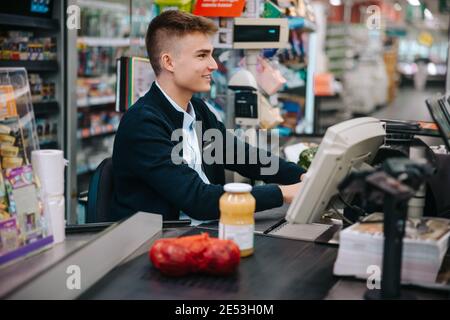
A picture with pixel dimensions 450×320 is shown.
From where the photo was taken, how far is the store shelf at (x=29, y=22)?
4.21 meters

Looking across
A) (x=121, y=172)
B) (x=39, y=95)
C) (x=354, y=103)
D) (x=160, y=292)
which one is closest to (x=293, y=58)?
(x=39, y=95)

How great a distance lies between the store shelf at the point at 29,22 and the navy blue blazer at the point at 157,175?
1915mm

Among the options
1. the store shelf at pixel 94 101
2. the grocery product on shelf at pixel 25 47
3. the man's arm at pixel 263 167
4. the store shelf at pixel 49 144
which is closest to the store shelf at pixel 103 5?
the store shelf at pixel 94 101

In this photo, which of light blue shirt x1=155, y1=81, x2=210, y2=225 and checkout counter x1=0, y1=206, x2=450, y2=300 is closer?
checkout counter x1=0, y1=206, x2=450, y2=300

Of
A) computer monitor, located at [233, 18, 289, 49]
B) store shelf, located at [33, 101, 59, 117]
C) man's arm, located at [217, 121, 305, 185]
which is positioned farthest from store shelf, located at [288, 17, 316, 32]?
store shelf, located at [33, 101, 59, 117]

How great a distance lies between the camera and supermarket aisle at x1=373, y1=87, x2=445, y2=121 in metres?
15.5

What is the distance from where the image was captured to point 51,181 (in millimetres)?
1972

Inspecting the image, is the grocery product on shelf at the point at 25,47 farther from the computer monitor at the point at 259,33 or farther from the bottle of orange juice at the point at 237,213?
the bottle of orange juice at the point at 237,213

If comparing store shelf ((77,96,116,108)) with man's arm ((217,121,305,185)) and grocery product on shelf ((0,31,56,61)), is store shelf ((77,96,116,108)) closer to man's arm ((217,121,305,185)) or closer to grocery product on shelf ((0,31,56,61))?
grocery product on shelf ((0,31,56,61))

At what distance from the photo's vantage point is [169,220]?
2.62 metres

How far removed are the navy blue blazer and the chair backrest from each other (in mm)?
32

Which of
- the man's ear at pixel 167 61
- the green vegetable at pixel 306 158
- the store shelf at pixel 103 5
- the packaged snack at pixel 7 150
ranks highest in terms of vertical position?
the store shelf at pixel 103 5
